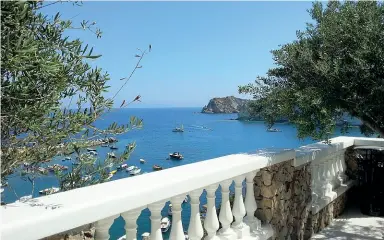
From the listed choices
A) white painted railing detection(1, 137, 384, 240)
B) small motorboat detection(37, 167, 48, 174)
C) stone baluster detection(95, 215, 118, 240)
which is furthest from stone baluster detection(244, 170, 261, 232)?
small motorboat detection(37, 167, 48, 174)

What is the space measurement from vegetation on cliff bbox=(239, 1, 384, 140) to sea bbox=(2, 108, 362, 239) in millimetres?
557

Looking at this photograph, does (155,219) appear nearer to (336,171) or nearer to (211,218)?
(211,218)

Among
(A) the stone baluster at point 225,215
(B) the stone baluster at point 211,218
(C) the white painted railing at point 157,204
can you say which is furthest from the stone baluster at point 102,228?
(A) the stone baluster at point 225,215

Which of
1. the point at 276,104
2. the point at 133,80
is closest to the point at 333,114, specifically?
the point at 276,104

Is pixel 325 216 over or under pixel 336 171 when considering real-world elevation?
under

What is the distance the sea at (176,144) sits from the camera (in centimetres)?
233

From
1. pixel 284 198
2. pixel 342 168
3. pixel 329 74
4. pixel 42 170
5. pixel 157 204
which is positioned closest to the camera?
pixel 42 170

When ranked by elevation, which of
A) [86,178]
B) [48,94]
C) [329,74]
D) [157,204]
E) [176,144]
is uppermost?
[329,74]

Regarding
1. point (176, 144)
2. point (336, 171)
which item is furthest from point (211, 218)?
point (176, 144)

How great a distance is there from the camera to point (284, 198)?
12.6ft

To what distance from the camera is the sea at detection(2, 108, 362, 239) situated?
2.33m

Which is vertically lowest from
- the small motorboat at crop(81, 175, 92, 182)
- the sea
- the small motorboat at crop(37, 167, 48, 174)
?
the sea

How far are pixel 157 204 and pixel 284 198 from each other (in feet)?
6.62

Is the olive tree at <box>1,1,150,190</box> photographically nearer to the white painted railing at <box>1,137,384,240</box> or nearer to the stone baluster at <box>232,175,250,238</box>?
the white painted railing at <box>1,137,384,240</box>
